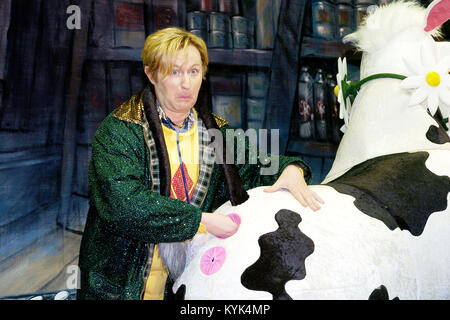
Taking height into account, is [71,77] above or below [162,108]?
above

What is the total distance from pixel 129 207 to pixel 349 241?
42 centimetres

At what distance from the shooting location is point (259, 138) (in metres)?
1.86

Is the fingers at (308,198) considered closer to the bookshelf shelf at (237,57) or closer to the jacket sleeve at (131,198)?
the jacket sleeve at (131,198)

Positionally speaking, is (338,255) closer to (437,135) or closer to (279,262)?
(279,262)

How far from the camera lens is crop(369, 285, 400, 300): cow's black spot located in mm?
836

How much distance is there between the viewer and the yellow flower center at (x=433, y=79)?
1156 millimetres

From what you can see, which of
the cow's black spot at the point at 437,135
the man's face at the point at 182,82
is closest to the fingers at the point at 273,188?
the man's face at the point at 182,82

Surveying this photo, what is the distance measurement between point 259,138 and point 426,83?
788 mm

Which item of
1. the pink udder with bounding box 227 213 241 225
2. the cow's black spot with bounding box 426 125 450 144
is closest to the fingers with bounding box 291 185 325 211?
the pink udder with bounding box 227 213 241 225

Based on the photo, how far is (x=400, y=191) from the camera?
958 millimetres

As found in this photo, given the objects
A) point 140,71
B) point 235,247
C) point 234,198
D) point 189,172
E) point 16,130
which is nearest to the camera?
point 235,247

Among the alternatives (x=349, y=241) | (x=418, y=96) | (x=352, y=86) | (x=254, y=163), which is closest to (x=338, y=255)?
(x=349, y=241)
